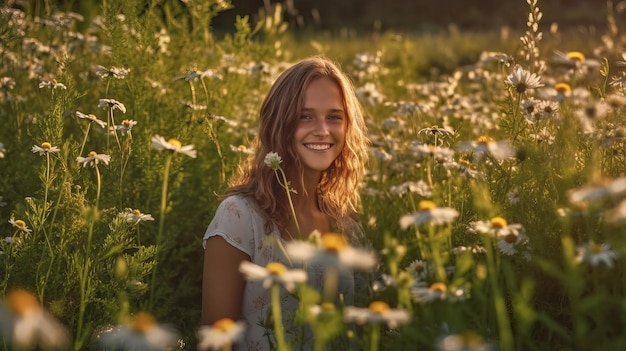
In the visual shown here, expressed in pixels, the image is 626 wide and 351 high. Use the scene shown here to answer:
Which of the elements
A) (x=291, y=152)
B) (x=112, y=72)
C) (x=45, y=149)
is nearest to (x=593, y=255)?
(x=291, y=152)

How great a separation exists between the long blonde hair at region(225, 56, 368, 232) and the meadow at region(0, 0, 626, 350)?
10.0 inches

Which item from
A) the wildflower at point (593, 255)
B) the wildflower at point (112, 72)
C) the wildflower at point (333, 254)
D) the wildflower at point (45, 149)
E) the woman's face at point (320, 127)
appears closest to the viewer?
the wildflower at point (333, 254)

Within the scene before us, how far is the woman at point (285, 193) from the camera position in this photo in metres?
2.85

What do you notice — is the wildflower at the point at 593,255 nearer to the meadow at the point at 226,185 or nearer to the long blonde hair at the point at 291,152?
the meadow at the point at 226,185

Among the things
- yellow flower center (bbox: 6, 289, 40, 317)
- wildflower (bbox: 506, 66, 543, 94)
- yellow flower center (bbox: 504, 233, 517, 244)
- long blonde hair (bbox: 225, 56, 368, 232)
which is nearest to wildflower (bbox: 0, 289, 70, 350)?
yellow flower center (bbox: 6, 289, 40, 317)

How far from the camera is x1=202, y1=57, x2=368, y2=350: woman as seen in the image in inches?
112

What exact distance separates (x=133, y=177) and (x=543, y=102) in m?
1.91

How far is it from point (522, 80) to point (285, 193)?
0.95 m

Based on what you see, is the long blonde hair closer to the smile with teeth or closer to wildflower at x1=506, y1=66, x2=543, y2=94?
the smile with teeth

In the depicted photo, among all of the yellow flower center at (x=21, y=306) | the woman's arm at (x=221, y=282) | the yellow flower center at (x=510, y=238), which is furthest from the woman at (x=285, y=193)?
the yellow flower center at (x=21, y=306)

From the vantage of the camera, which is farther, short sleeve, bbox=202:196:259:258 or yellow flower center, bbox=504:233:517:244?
short sleeve, bbox=202:196:259:258

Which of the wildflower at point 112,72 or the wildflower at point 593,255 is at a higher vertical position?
the wildflower at point 112,72

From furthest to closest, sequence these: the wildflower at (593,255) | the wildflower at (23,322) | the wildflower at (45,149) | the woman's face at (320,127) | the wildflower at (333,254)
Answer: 1. the woman's face at (320,127)
2. the wildflower at (45,149)
3. the wildflower at (593,255)
4. the wildflower at (333,254)
5. the wildflower at (23,322)

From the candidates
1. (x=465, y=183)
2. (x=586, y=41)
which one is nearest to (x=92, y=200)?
(x=465, y=183)
